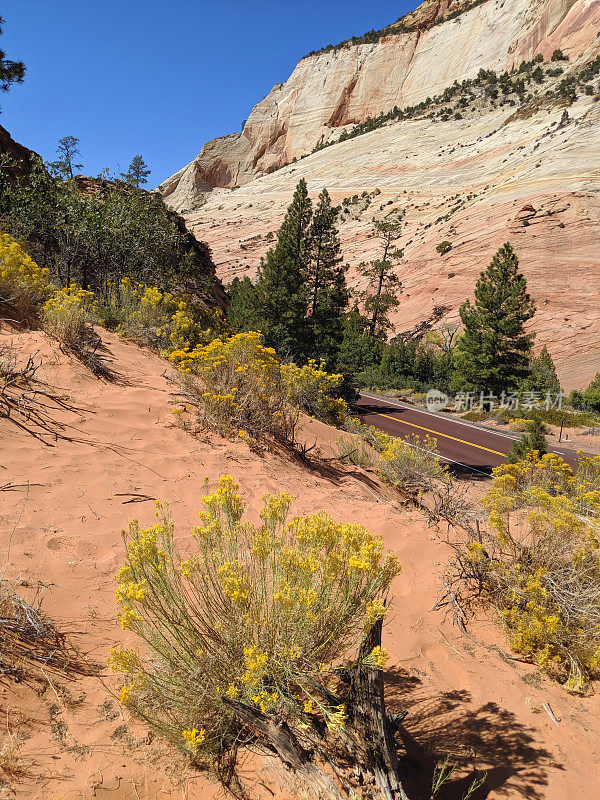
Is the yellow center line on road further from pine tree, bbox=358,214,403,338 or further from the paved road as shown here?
pine tree, bbox=358,214,403,338

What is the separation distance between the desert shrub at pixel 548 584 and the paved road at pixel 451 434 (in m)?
7.49

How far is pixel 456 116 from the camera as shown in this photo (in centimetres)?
6575

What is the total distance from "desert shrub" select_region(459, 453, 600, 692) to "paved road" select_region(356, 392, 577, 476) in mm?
7491

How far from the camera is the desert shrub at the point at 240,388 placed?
221 inches

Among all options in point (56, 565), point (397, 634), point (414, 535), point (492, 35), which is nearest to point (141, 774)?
point (56, 565)

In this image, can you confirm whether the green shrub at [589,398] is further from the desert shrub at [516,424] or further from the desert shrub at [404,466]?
the desert shrub at [404,466]

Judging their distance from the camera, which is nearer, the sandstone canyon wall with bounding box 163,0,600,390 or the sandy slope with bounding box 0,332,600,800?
the sandy slope with bounding box 0,332,600,800

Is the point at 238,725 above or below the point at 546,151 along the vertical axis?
below

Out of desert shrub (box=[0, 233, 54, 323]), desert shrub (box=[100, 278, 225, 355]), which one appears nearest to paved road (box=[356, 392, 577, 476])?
desert shrub (box=[100, 278, 225, 355])

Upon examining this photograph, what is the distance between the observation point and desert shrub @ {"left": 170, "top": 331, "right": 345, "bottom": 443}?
5.61 metres

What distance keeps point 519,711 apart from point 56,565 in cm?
298

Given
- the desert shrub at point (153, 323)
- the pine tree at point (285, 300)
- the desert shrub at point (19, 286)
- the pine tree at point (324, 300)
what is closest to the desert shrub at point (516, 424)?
the pine tree at point (324, 300)

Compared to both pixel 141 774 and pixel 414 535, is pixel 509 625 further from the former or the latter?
pixel 141 774

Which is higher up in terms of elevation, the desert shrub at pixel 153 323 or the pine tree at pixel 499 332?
the pine tree at pixel 499 332
